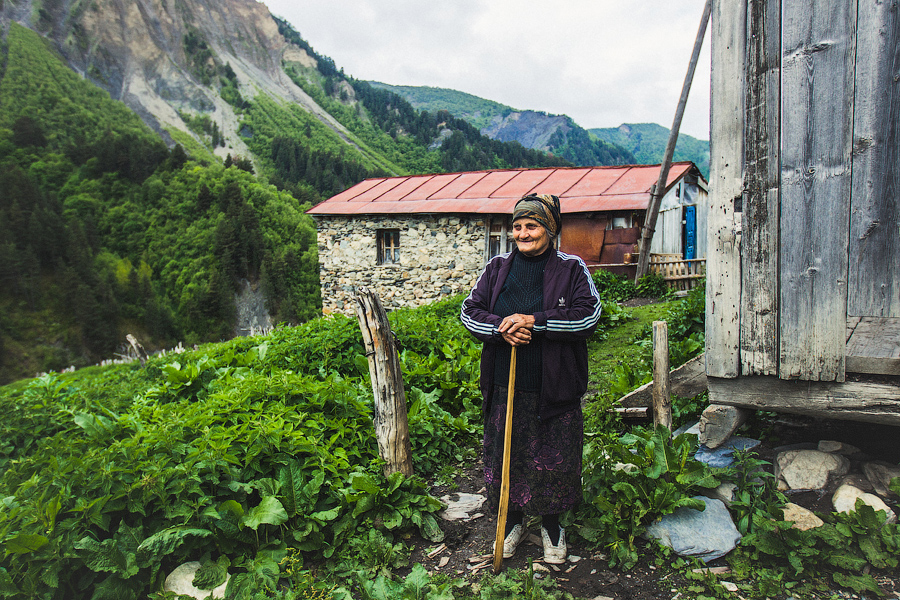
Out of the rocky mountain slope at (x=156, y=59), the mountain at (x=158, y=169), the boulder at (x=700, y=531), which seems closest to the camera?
the boulder at (x=700, y=531)

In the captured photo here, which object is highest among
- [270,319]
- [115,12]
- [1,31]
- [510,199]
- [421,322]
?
[115,12]

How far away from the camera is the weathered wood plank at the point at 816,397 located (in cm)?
253

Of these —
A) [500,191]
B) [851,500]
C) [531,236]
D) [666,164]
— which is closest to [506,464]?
[531,236]

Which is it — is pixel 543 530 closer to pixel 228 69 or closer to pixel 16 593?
pixel 16 593

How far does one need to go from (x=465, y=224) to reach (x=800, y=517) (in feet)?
40.4

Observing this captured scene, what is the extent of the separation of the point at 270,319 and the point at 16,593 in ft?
163

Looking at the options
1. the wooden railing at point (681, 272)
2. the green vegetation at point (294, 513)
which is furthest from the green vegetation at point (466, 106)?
the green vegetation at point (294, 513)

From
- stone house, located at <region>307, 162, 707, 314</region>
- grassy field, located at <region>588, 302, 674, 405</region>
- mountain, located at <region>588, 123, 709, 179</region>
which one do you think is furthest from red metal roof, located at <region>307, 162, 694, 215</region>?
mountain, located at <region>588, 123, 709, 179</region>

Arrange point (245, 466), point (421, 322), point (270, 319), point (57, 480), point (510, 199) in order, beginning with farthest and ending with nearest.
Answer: point (270, 319) → point (510, 199) → point (421, 322) → point (245, 466) → point (57, 480)

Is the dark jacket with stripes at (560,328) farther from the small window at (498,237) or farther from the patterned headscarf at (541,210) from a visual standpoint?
the small window at (498,237)

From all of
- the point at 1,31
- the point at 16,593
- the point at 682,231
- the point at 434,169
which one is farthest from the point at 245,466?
the point at 1,31

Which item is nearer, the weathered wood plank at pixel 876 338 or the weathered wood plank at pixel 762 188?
the weathered wood plank at pixel 876 338

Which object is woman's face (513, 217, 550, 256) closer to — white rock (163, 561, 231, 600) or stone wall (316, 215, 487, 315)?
white rock (163, 561, 231, 600)

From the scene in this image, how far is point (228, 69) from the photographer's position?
109m
